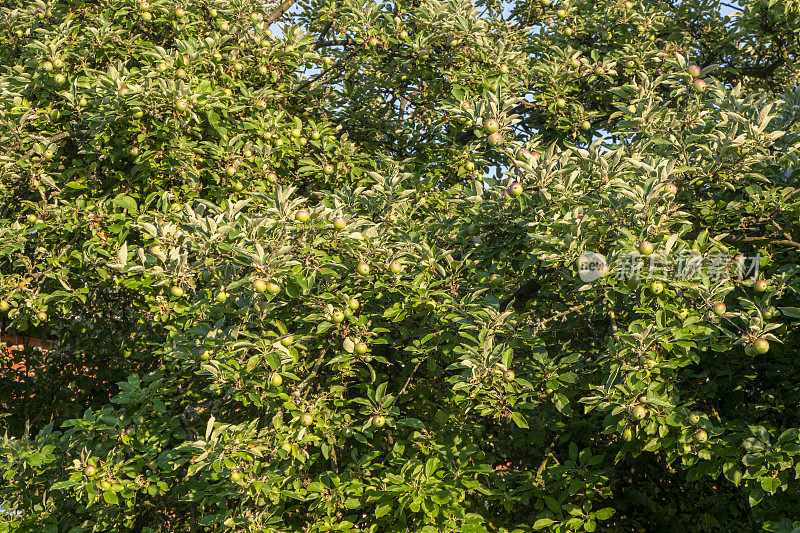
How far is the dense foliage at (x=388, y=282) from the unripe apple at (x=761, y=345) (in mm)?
33

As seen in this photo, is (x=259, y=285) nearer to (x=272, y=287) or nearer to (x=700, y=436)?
(x=272, y=287)

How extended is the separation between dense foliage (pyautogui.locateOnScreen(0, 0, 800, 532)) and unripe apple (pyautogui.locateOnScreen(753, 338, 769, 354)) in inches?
1.3

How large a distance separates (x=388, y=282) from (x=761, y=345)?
1780 mm

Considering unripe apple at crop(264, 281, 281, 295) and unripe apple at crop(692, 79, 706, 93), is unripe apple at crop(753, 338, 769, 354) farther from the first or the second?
unripe apple at crop(264, 281, 281, 295)

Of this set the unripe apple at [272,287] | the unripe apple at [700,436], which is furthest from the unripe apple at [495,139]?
the unripe apple at [700,436]

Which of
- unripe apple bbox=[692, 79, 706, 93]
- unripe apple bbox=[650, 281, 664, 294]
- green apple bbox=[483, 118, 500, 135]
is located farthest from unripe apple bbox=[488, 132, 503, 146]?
unripe apple bbox=[692, 79, 706, 93]

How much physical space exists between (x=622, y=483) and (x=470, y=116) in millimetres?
2860

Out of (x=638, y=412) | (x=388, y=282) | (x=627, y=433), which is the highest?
(x=388, y=282)

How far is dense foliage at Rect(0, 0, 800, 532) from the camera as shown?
3299mm

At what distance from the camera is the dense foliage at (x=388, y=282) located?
3.30m

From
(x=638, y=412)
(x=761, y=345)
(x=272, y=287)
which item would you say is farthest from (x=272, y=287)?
(x=761, y=345)

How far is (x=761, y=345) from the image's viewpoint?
2.98 meters

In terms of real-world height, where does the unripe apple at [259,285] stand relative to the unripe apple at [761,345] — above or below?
below

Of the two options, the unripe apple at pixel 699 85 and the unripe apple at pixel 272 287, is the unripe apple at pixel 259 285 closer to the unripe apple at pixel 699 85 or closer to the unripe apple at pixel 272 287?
the unripe apple at pixel 272 287
